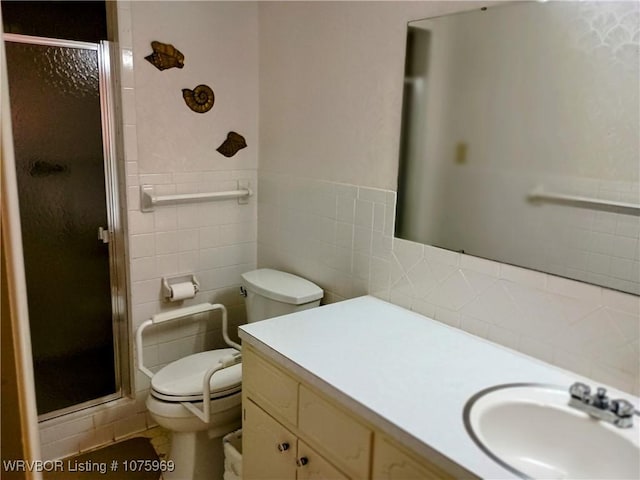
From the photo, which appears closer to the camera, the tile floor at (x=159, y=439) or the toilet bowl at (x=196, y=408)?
the toilet bowl at (x=196, y=408)

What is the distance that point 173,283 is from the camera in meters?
2.26

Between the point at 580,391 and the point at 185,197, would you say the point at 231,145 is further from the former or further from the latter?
the point at 580,391

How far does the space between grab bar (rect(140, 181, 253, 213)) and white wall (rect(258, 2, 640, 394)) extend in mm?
95

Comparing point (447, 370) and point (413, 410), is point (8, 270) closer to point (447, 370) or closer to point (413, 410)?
point (413, 410)

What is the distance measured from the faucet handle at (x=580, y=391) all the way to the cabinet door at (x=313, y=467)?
22.8 inches

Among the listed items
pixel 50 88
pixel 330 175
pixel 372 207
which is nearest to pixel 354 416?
pixel 372 207

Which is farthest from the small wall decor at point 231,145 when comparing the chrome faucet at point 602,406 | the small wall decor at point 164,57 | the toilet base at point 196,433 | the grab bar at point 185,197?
the chrome faucet at point 602,406

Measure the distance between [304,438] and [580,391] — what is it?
0.70 meters

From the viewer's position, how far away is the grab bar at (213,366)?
1.73 meters

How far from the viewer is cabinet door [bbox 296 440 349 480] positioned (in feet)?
4.05

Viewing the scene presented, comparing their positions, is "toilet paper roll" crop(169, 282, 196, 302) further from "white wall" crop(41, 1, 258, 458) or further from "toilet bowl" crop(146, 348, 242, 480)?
"toilet bowl" crop(146, 348, 242, 480)

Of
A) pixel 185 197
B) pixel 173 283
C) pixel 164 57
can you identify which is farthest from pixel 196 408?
pixel 164 57

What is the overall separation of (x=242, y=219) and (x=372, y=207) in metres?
0.86

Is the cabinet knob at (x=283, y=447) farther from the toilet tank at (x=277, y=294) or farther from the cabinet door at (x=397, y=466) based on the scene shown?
the toilet tank at (x=277, y=294)
